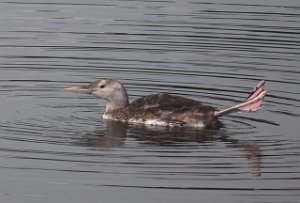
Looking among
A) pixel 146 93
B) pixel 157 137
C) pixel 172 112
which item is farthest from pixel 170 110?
pixel 146 93

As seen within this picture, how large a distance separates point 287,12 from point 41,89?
1018 centimetres

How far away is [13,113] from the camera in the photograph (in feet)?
60.2

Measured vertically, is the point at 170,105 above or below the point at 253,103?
below

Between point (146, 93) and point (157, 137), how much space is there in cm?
310

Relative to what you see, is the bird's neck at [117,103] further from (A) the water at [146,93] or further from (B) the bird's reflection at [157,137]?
(B) the bird's reflection at [157,137]

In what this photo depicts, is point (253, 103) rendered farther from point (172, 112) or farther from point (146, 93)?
point (146, 93)

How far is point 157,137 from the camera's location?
1742cm

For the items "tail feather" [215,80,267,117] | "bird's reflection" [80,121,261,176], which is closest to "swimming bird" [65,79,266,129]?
"tail feather" [215,80,267,117]

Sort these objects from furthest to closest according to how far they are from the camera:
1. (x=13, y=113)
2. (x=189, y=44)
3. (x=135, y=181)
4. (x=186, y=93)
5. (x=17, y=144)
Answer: (x=189, y=44), (x=186, y=93), (x=13, y=113), (x=17, y=144), (x=135, y=181)

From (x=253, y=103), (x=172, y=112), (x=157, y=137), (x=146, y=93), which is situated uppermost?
(x=253, y=103)

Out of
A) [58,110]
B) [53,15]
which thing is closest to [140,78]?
[58,110]

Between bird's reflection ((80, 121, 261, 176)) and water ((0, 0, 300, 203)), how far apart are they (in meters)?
0.03

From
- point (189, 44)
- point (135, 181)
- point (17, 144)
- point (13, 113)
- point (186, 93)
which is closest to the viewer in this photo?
point (135, 181)

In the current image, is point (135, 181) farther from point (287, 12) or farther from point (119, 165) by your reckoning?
point (287, 12)
